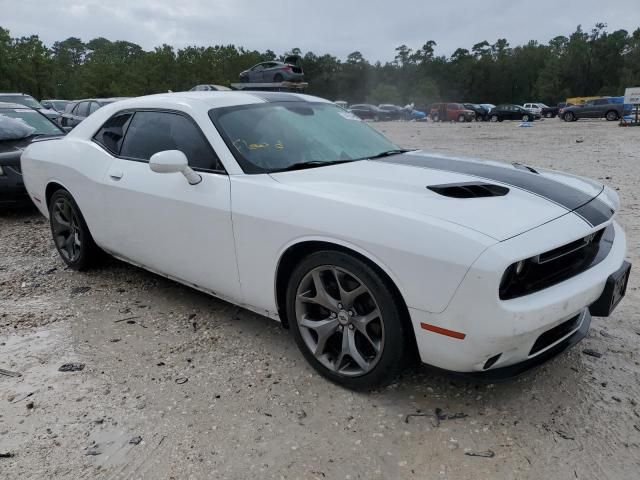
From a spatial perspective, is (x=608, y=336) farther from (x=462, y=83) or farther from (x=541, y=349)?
(x=462, y=83)

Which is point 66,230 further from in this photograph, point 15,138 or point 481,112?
point 481,112

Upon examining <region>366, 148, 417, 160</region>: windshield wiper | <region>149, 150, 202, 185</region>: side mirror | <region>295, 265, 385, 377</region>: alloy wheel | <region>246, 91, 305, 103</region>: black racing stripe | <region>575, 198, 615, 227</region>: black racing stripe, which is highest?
<region>246, 91, 305, 103</region>: black racing stripe

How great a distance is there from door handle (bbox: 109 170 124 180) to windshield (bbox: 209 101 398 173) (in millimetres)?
903

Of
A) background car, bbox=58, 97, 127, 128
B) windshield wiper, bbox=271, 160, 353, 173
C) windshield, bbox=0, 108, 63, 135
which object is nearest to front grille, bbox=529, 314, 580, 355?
windshield wiper, bbox=271, 160, 353, 173

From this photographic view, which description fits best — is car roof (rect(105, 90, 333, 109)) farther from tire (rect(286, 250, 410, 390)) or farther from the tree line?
the tree line

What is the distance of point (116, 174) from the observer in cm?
364

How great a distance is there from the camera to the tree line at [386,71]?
176 feet

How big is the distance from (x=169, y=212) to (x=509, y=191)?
201cm

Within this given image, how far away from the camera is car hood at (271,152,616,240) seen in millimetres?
2203

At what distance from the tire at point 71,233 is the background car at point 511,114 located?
123 feet

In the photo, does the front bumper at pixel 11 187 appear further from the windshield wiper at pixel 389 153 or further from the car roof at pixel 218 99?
the windshield wiper at pixel 389 153

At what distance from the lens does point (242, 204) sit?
2762 mm

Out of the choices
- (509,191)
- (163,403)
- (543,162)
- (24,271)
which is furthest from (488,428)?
(543,162)

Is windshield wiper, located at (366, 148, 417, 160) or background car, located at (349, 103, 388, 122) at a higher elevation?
windshield wiper, located at (366, 148, 417, 160)
